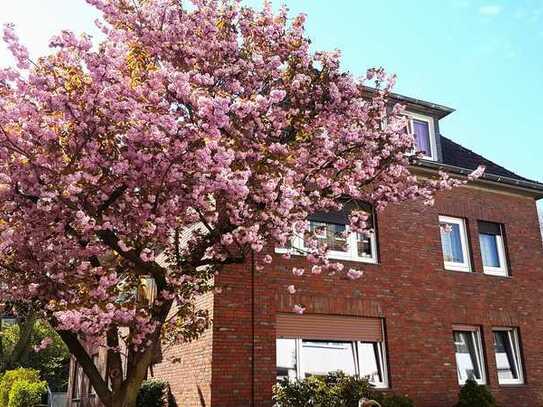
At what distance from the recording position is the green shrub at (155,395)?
1177 centimetres

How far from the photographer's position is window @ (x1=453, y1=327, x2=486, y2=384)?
13312 mm

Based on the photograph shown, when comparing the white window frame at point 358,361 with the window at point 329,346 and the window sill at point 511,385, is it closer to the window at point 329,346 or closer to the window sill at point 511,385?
the window at point 329,346

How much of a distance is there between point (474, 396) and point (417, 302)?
2.27 metres

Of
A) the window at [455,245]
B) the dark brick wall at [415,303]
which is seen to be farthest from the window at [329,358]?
the window at [455,245]

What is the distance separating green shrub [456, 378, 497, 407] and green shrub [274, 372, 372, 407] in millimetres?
2711

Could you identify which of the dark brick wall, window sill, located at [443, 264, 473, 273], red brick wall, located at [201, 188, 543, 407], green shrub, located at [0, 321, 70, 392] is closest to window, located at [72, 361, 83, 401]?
the dark brick wall

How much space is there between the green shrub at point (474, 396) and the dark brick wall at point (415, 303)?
63 cm

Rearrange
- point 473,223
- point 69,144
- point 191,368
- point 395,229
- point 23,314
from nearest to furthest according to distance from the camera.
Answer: point 69,144, point 23,314, point 191,368, point 395,229, point 473,223

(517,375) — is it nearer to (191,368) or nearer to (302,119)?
(191,368)

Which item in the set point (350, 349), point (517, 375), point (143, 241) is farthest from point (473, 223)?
point (143, 241)

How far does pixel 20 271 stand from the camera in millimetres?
8141

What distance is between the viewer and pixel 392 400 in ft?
35.3

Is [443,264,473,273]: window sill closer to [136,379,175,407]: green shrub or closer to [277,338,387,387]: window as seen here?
[277,338,387,387]: window

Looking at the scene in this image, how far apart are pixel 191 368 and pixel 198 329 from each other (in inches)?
106
